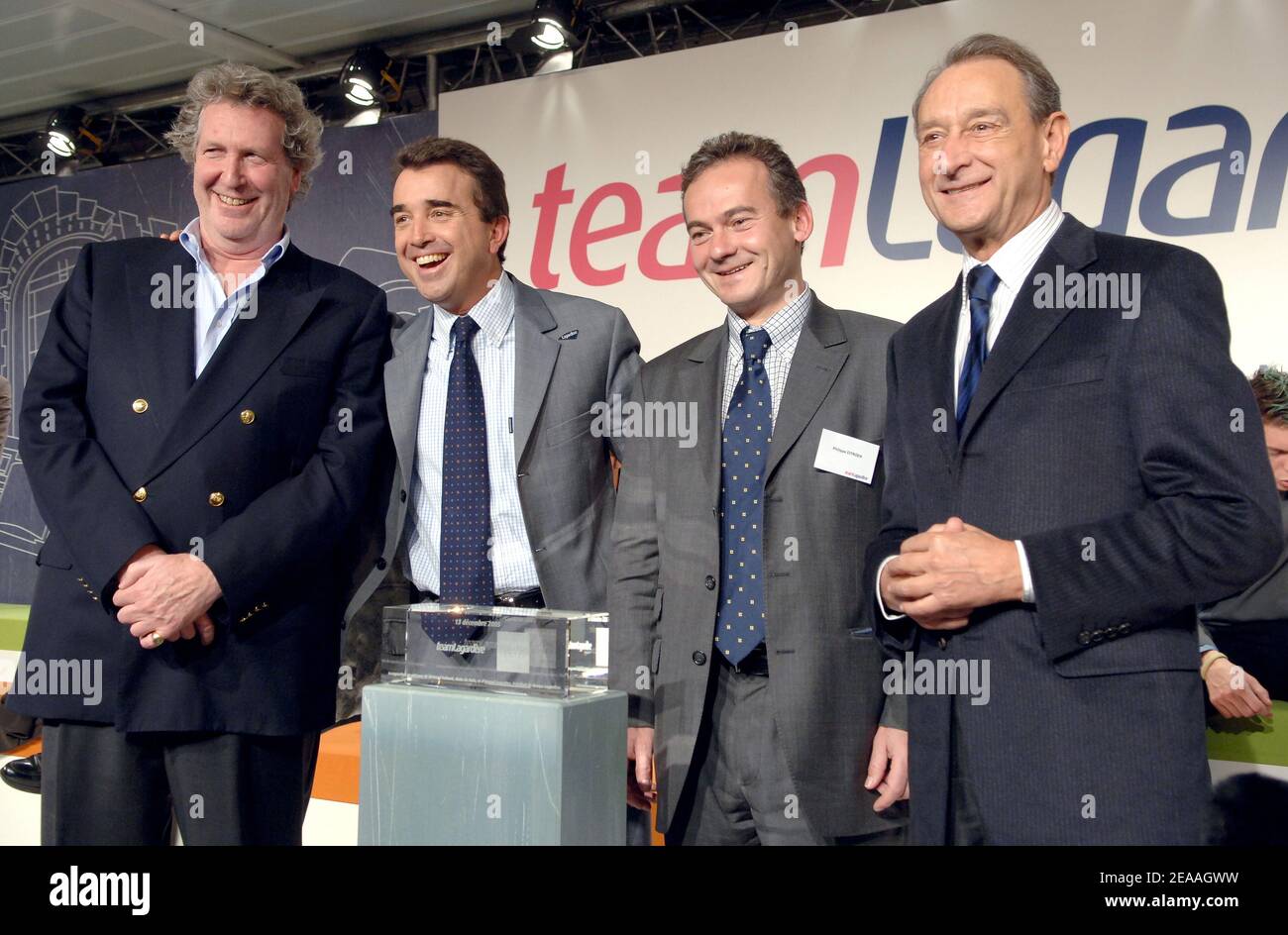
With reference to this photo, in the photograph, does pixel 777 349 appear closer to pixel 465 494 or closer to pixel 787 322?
pixel 787 322

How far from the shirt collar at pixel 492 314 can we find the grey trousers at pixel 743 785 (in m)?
0.94

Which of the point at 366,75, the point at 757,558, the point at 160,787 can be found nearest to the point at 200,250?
the point at 160,787

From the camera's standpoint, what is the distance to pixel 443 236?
2566 mm

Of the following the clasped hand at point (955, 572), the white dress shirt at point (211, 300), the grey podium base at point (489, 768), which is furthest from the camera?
the white dress shirt at point (211, 300)

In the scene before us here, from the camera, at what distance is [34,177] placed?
25.6 feet

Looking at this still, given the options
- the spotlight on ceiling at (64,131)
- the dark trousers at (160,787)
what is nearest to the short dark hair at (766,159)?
the dark trousers at (160,787)

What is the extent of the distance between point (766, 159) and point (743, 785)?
1.27m

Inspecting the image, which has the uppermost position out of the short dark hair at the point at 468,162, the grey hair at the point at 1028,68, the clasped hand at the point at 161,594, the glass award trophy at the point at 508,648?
the short dark hair at the point at 468,162

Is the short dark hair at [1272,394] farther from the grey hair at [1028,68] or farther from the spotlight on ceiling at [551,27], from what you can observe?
the spotlight on ceiling at [551,27]

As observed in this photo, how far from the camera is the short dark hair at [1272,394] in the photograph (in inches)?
136

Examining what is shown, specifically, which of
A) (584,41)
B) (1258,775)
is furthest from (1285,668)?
(584,41)
